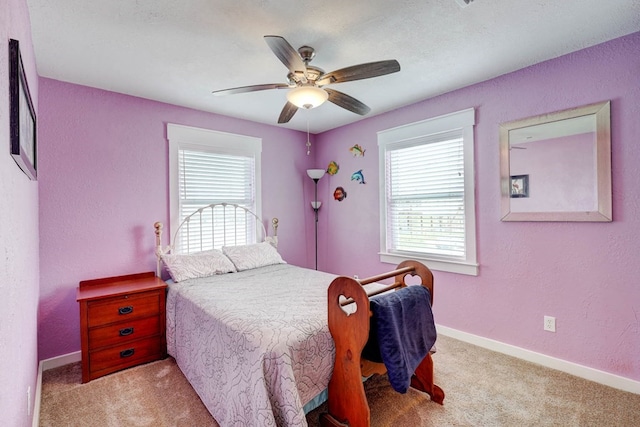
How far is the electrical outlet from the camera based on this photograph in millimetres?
2475

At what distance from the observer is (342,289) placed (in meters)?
1.67

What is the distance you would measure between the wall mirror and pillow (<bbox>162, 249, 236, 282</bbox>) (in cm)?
265

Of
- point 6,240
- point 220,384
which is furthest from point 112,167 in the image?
point 220,384

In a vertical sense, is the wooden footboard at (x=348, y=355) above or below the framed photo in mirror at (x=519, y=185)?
below

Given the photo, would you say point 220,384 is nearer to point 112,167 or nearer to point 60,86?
point 112,167

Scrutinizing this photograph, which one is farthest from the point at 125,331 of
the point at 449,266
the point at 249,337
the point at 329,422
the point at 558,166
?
the point at 558,166

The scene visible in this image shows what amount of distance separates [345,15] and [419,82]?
125cm

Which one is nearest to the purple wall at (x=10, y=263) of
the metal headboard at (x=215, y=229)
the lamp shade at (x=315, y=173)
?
the metal headboard at (x=215, y=229)

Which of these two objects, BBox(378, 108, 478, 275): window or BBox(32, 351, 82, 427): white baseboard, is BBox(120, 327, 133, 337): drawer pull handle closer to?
BBox(32, 351, 82, 427): white baseboard

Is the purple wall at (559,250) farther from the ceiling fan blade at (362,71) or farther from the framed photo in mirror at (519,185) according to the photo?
the ceiling fan blade at (362,71)

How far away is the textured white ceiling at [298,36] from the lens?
177 centimetres

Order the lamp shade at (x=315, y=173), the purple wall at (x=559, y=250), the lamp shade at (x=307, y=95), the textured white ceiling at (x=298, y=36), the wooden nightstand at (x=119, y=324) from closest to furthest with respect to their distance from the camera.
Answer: the textured white ceiling at (x=298, y=36) < the lamp shade at (x=307, y=95) < the purple wall at (x=559, y=250) < the wooden nightstand at (x=119, y=324) < the lamp shade at (x=315, y=173)

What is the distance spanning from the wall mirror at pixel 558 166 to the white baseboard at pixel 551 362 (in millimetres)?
1113

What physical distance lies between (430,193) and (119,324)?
310 cm
